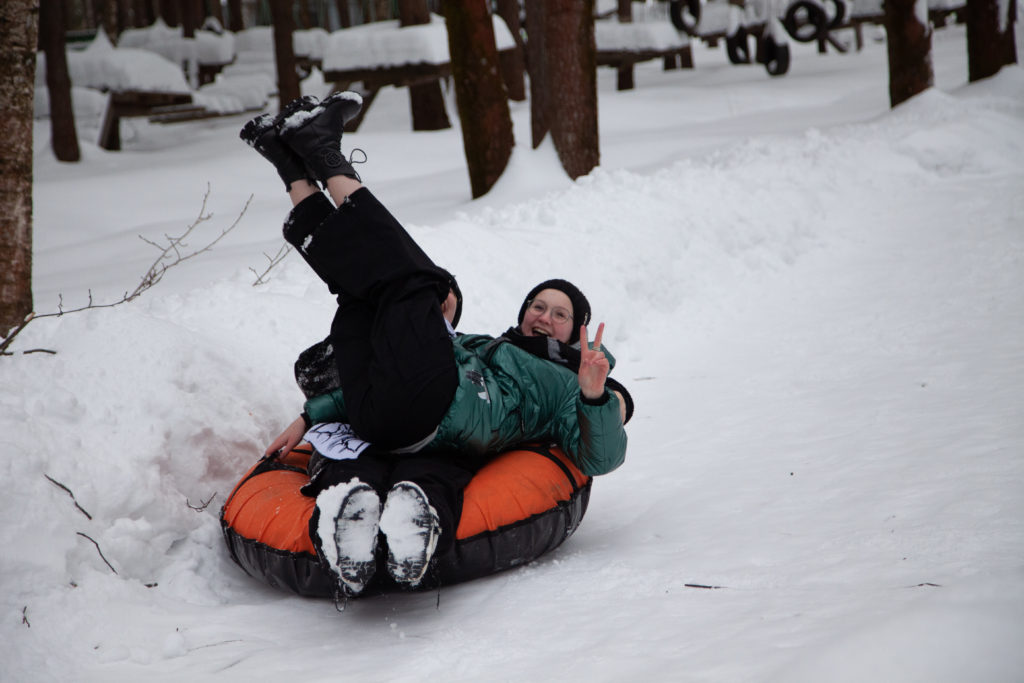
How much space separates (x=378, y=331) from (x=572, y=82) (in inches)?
239

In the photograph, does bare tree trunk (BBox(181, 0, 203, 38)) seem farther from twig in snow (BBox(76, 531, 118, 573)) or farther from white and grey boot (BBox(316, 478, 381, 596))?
white and grey boot (BBox(316, 478, 381, 596))

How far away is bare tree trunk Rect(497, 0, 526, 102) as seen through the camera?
15.5 meters

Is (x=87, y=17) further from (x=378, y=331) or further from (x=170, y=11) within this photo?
(x=378, y=331)

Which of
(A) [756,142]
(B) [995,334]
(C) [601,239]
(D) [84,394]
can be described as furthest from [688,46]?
(D) [84,394]

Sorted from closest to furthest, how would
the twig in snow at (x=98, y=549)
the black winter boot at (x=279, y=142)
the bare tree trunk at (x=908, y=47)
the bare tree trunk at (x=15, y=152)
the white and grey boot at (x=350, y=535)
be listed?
the white and grey boot at (x=350, y=535) → the twig in snow at (x=98, y=549) → the black winter boot at (x=279, y=142) → the bare tree trunk at (x=15, y=152) → the bare tree trunk at (x=908, y=47)

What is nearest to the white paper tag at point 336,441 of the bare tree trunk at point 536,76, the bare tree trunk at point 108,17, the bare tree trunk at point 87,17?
the bare tree trunk at point 536,76

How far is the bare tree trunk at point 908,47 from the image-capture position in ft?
32.8

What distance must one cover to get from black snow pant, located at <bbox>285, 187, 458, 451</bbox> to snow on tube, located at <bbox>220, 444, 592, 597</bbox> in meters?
0.29

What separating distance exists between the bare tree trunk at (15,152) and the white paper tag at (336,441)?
1585 mm

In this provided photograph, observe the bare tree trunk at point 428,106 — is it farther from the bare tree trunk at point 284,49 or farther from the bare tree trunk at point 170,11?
the bare tree trunk at point 170,11

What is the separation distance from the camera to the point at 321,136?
9.45ft

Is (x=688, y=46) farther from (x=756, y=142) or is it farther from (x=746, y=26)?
(x=756, y=142)

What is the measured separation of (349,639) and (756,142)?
701cm

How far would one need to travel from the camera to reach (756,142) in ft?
27.1
